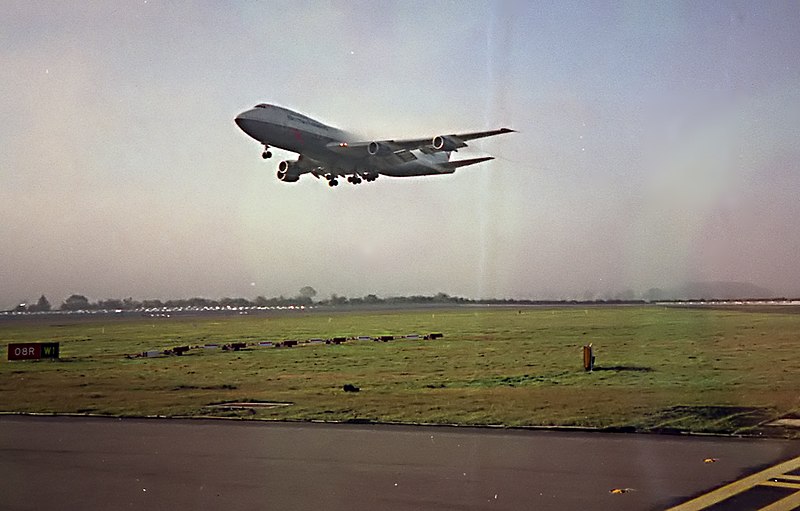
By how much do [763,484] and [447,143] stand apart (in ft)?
72.2

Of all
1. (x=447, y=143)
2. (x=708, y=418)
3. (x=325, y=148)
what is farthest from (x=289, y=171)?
(x=708, y=418)

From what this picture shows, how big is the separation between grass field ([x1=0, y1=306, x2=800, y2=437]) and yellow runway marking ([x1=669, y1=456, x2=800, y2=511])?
4402 mm

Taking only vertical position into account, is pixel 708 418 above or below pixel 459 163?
below

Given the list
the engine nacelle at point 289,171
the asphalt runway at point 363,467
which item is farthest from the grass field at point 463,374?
the engine nacelle at point 289,171

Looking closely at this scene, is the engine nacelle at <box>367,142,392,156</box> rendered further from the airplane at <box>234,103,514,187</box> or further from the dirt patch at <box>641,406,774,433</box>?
the dirt patch at <box>641,406,774,433</box>

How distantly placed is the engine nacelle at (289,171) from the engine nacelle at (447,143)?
6342 mm

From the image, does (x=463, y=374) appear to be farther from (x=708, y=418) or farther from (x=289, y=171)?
(x=708, y=418)

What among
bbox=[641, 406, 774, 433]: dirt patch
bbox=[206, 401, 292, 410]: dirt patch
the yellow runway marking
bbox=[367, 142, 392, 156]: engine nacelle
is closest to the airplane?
bbox=[367, 142, 392, 156]: engine nacelle

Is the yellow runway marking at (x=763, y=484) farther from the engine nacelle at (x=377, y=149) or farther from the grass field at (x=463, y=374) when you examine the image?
the engine nacelle at (x=377, y=149)

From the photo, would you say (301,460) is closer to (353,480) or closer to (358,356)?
(353,480)

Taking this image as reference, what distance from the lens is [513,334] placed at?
51344 mm

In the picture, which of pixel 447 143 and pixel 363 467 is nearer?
pixel 363 467

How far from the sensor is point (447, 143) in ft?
105

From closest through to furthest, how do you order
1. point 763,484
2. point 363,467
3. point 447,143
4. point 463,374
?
point 763,484, point 363,467, point 447,143, point 463,374
